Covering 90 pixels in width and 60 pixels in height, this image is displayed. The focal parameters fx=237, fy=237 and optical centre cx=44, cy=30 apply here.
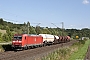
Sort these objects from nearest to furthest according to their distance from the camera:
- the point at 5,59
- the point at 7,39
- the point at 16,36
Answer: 1. the point at 5,59
2. the point at 16,36
3. the point at 7,39

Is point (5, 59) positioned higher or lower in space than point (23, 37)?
lower

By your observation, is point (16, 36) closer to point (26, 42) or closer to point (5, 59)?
point (26, 42)

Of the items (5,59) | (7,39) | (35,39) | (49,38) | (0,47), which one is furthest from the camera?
(7,39)

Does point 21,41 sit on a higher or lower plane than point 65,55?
higher

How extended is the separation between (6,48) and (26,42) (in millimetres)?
4277

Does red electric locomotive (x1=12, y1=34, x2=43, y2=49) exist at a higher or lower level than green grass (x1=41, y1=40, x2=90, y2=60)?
higher

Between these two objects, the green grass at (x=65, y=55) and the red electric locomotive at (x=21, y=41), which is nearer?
the green grass at (x=65, y=55)

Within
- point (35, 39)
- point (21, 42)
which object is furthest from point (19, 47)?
point (35, 39)

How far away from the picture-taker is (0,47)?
141 feet

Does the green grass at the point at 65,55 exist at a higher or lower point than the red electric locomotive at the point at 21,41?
lower

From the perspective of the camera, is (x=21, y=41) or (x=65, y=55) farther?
(x=21, y=41)

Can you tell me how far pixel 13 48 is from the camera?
152 ft

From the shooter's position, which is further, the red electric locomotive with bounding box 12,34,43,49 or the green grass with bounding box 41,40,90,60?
the red electric locomotive with bounding box 12,34,43,49

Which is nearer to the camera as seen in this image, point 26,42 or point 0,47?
point 0,47
